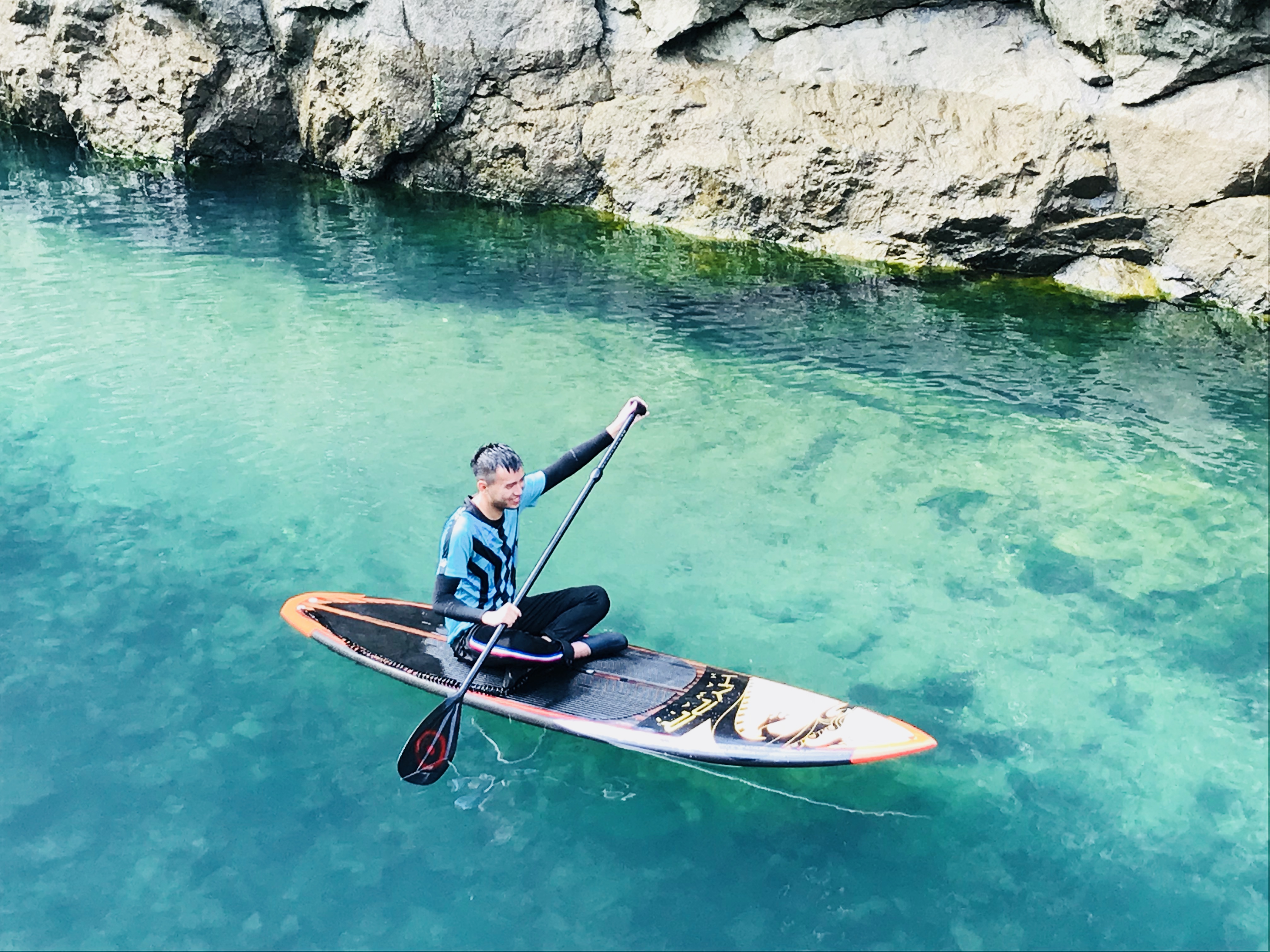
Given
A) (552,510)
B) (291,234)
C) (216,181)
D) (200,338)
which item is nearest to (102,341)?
(200,338)

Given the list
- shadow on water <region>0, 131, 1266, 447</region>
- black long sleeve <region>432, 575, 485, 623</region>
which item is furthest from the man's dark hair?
shadow on water <region>0, 131, 1266, 447</region>

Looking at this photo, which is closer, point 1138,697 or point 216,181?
point 1138,697

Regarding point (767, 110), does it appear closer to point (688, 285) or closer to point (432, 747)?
point (688, 285)

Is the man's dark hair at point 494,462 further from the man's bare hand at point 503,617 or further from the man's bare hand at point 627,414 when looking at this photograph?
the man's bare hand at point 627,414

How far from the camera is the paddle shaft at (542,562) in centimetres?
459

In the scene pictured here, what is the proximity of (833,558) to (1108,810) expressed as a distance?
2.20 metres

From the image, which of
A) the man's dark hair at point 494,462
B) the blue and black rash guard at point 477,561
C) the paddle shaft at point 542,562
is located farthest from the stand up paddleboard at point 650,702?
the man's dark hair at point 494,462

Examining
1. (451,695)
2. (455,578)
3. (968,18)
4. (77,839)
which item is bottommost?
(77,839)

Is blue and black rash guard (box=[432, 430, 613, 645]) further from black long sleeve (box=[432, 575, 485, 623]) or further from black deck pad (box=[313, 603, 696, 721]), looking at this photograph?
black deck pad (box=[313, 603, 696, 721])

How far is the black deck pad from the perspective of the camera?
4863 mm

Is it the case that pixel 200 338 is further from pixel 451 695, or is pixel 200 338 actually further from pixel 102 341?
pixel 451 695

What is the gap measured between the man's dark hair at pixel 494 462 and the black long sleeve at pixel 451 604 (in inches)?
19.0

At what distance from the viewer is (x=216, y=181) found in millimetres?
14250

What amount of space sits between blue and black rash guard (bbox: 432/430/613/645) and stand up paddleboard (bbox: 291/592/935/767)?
15.3 inches
